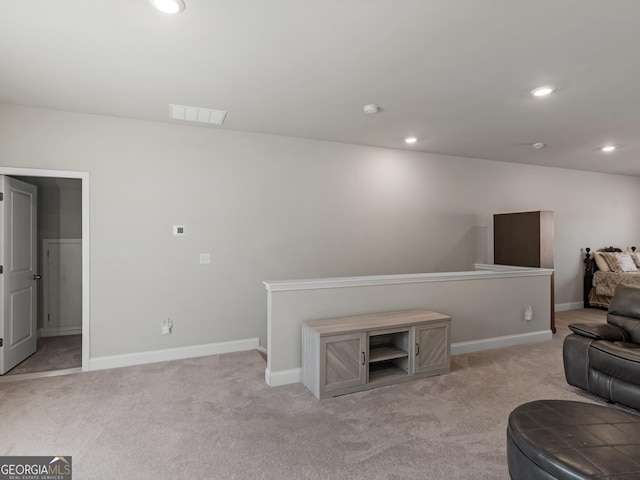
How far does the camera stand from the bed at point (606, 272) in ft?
20.5

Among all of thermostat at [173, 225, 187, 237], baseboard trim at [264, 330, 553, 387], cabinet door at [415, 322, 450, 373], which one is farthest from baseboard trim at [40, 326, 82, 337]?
cabinet door at [415, 322, 450, 373]

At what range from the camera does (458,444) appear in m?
2.32

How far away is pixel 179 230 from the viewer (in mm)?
4035

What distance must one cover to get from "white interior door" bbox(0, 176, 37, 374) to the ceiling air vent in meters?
1.80

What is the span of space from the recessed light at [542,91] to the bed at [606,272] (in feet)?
16.0

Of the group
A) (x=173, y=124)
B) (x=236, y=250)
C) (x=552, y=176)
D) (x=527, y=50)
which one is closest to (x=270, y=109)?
(x=173, y=124)

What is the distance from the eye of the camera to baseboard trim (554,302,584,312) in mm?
6586

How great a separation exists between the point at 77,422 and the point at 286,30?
317 cm

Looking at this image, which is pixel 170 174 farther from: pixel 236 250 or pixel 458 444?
pixel 458 444

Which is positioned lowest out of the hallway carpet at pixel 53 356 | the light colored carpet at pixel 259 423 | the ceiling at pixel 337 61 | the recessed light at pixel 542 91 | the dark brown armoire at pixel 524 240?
the light colored carpet at pixel 259 423

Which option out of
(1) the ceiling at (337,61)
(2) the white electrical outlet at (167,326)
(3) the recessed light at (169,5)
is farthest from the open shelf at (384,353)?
(3) the recessed light at (169,5)

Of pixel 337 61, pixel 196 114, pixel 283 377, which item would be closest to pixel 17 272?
pixel 196 114

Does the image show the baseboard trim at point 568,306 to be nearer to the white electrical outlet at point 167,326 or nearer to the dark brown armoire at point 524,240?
the dark brown armoire at point 524,240

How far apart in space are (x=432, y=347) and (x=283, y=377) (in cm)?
149
